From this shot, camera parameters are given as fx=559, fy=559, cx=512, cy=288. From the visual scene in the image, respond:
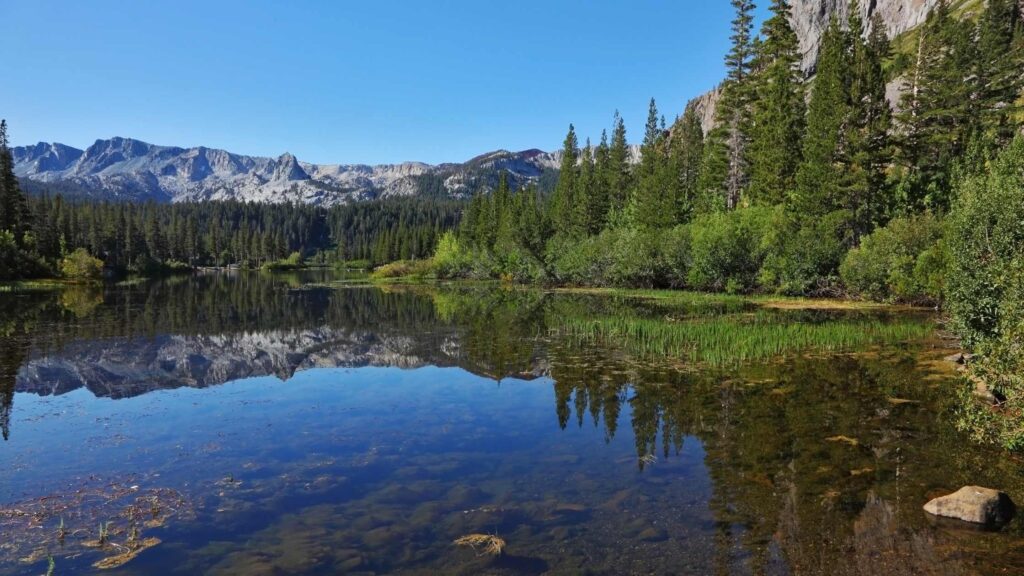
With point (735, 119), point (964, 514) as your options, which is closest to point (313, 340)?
point (964, 514)

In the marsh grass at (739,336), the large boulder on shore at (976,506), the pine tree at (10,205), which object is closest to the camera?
the large boulder on shore at (976,506)

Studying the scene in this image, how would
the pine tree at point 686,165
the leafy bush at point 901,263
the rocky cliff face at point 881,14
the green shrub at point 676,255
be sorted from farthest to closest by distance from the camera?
1. the rocky cliff face at point 881,14
2. the pine tree at point 686,165
3. the green shrub at point 676,255
4. the leafy bush at point 901,263

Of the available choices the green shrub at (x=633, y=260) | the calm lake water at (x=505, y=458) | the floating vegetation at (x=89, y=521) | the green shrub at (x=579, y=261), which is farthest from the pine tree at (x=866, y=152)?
the floating vegetation at (x=89, y=521)

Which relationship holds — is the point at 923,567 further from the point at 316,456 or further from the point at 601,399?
the point at 316,456

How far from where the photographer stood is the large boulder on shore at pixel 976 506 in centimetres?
886

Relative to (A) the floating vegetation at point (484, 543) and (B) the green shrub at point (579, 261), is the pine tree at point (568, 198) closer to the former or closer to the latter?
(B) the green shrub at point (579, 261)

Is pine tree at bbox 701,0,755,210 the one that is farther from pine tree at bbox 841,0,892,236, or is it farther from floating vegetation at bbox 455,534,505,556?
floating vegetation at bbox 455,534,505,556

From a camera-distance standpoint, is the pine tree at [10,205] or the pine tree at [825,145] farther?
the pine tree at [10,205]

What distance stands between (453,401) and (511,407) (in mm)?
2172

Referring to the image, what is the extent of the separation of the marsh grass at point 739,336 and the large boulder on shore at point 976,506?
1259cm

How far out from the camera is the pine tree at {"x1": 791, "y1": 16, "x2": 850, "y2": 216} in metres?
50.5

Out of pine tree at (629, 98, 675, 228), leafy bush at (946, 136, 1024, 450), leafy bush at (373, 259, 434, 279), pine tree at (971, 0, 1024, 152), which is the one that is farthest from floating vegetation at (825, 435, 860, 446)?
leafy bush at (373, 259, 434, 279)

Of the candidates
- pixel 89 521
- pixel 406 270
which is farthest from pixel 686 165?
pixel 89 521

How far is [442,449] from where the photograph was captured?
45.3 ft
